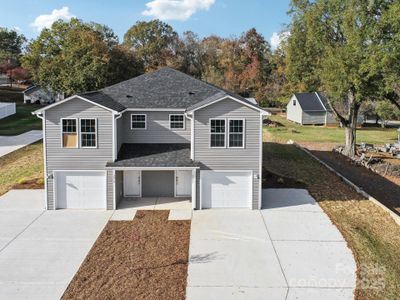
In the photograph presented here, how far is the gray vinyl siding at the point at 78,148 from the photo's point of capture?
17.8 metres

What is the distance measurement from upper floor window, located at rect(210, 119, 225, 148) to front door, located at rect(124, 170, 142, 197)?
14.9 feet

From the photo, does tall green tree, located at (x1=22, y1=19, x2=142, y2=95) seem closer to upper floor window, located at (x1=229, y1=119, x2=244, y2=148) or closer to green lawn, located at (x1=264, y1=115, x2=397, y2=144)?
green lawn, located at (x1=264, y1=115, x2=397, y2=144)

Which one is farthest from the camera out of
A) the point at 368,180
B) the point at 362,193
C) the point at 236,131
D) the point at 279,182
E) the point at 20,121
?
the point at 20,121

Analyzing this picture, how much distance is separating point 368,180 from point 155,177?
548 inches

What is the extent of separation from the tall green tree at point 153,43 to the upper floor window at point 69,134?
168ft

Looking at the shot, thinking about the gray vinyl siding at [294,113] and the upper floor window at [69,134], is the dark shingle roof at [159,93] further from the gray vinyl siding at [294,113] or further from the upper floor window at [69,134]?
the gray vinyl siding at [294,113]

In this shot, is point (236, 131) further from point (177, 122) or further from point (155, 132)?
point (155, 132)

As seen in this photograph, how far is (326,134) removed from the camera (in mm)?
45031

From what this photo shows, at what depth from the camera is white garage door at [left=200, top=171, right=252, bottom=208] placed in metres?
18.5

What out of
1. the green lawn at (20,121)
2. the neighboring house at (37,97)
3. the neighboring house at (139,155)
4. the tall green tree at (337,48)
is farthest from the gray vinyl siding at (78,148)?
the neighboring house at (37,97)

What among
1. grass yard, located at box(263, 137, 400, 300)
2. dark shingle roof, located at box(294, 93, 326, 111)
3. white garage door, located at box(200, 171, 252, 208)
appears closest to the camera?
grass yard, located at box(263, 137, 400, 300)

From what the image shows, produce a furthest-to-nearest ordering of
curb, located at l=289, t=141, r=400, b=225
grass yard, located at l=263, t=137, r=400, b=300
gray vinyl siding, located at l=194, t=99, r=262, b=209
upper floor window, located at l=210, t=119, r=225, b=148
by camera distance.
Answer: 1. upper floor window, located at l=210, t=119, r=225, b=148
2. gray vinyl siding, located at l=194, t=99, r=262, b=209
3. curb, located at l=289, t=141, r=400, b=225
4. grass yard, located at l=263, t=137, r=400, b=300

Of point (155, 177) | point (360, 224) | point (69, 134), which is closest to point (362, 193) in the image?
point (360, 224)

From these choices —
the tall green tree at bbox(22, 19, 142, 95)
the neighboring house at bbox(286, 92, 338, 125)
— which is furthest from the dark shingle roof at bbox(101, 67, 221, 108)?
the neighboring house at bbox(286, 92, 338, 125)
